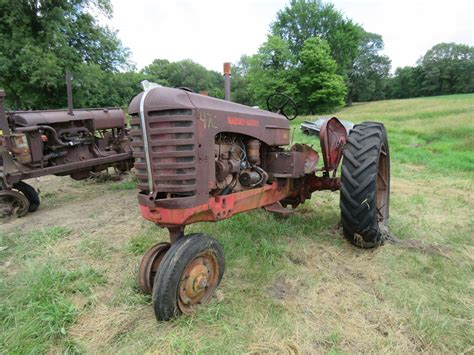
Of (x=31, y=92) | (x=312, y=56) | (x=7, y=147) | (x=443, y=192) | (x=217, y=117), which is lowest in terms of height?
(x=443, y=192)

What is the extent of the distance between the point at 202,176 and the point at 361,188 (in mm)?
1531

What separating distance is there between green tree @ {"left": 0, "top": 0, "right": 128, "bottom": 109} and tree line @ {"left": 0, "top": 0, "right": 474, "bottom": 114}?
1.8 inches

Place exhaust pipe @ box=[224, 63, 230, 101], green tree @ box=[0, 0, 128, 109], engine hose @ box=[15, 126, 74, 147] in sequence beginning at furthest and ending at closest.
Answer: green tree @ box=[0, 0, 128, 109]
engine hose @ box=[15, 126, 74, 147]
exhaust pipe @ box=[224, 63, 230, 101]

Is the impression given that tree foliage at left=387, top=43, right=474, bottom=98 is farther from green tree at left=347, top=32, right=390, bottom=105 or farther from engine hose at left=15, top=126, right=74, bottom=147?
engine hose at left=15, top=126, right=74, bottom=147

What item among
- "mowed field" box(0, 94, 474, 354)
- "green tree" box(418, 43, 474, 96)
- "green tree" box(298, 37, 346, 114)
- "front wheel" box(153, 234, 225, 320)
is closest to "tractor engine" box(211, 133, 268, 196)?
"front wheel" box(153, 234, 225, 320)

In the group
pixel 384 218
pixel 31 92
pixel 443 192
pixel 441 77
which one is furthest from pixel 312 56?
pixel 441 77

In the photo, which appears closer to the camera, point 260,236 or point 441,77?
point 260,236

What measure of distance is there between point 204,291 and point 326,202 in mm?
3088

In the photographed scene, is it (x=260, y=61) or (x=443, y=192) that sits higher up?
(x=260, y=61)

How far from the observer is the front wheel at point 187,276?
1.96m

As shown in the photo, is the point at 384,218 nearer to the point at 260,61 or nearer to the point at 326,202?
the point at 326,202

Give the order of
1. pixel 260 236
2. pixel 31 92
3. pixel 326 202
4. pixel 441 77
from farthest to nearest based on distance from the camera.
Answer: pixel 441 77
pixel 31 92
pixel 326 202
pixel 260 236

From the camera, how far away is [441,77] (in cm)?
A: 5616

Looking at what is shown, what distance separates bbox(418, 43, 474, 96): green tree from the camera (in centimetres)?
5397
